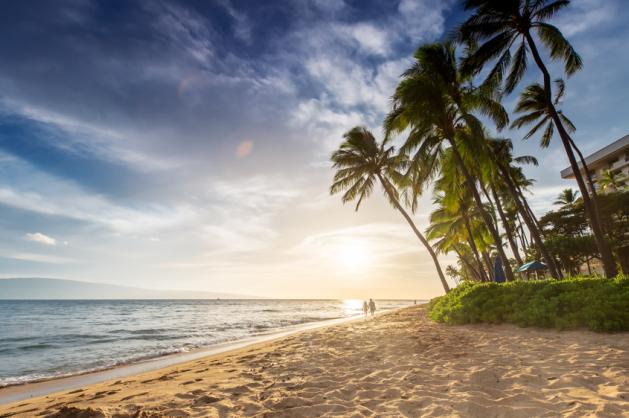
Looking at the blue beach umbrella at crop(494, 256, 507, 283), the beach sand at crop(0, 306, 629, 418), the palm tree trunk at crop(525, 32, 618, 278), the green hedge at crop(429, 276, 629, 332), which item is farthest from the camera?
the blue beach umbrella at crop(494, 256, 507, 283)

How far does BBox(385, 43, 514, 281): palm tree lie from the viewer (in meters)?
14.7

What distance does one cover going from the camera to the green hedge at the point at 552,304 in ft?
22.3

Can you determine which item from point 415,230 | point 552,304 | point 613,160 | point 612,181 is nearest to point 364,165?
point 415,230

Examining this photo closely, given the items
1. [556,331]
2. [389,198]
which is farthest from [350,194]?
[556,331]

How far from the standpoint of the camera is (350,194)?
22734 mm

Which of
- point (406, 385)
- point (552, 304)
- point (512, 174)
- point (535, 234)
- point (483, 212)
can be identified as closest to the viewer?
point (406, 385)

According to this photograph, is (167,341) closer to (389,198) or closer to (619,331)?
(389,198)

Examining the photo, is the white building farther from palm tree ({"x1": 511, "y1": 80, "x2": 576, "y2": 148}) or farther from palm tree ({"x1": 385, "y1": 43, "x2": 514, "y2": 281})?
palm tree ({"x1": 385, "y1": 43, "x2": 514, "y2": 281})

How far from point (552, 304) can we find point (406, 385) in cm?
591

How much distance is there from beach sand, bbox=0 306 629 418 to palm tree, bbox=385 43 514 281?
954cm

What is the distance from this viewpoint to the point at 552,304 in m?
8.09

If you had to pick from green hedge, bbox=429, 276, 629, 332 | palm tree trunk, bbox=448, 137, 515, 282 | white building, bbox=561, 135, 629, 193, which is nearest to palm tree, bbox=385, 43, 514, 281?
palm tree trunk, bbox=448, 137, 515, 282

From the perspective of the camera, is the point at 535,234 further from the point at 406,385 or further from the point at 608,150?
the point at 608,150

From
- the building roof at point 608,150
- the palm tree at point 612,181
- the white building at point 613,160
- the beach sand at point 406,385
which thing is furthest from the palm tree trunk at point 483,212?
the building roof at point 608,150
